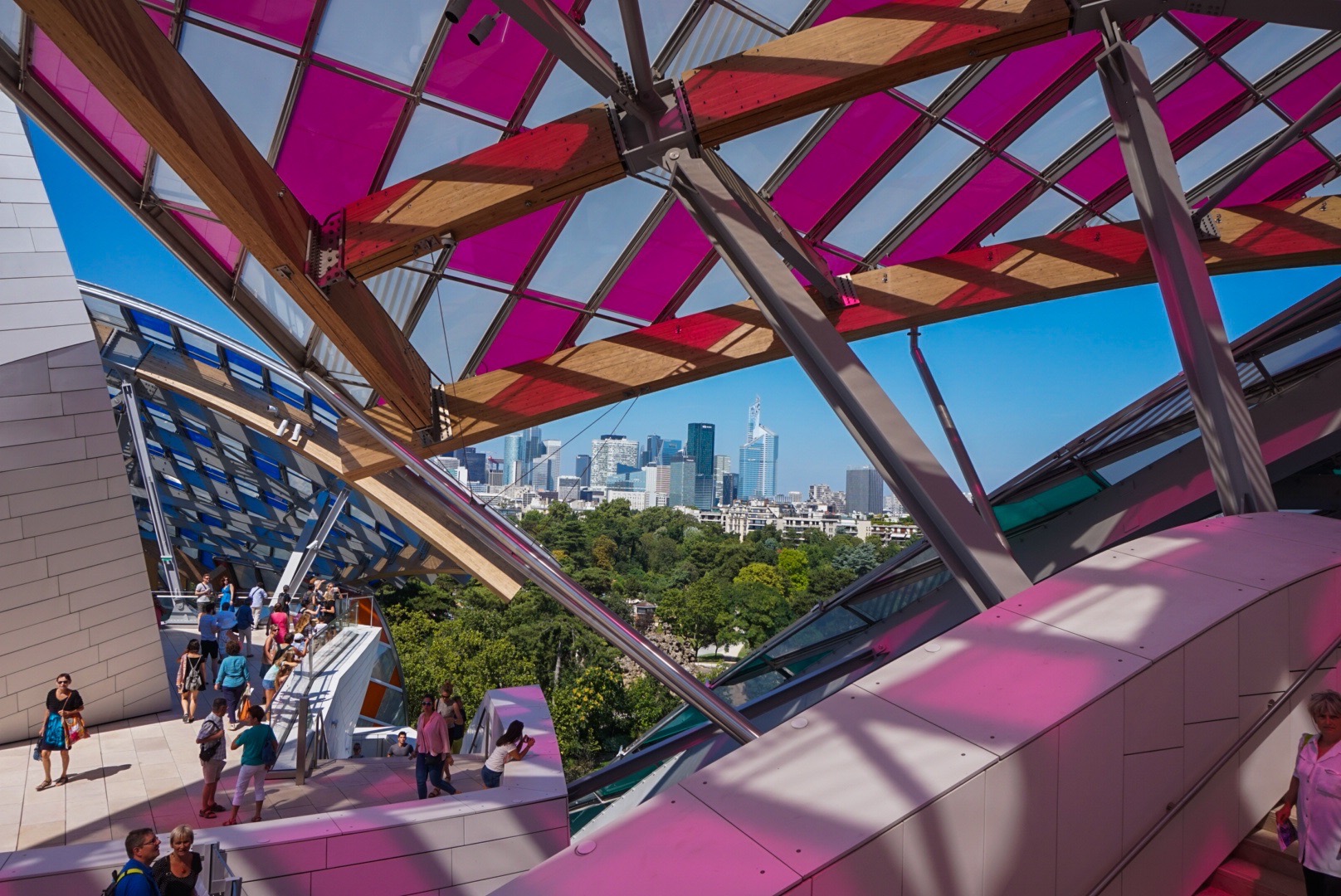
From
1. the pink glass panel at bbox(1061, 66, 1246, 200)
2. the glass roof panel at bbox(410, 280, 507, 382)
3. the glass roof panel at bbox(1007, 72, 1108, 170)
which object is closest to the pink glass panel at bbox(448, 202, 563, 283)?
the glass roof panel at bbox(410, 280, 507, 382)

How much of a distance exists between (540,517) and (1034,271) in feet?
393

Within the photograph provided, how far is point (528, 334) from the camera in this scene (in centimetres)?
1306

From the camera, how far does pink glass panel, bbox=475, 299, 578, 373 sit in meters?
12.5

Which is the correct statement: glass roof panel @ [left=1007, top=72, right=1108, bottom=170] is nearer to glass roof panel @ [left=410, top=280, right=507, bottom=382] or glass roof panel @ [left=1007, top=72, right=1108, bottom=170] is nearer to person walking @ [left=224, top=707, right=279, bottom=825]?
glass roof panel @ [left=410, top=280, right=507, bottom=382]

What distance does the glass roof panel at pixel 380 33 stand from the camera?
766cm

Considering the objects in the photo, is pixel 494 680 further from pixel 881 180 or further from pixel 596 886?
pixel 596 886

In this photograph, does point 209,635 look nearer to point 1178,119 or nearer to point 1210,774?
point 1210,774

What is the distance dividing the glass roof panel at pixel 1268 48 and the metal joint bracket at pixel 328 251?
1150 cm

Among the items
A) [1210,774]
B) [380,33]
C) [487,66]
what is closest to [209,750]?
[380,33]

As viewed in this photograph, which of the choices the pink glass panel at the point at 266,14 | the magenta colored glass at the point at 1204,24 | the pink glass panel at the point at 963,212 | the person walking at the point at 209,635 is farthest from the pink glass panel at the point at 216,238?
the magenta colored glass at the point at 1204,24

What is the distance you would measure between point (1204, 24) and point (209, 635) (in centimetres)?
1716

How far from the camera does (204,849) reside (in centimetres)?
646

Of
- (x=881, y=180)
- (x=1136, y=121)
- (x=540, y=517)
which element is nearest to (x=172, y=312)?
(x=881, y=180)

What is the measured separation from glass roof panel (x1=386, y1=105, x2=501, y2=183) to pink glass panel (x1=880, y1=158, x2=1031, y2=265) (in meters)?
7.12
